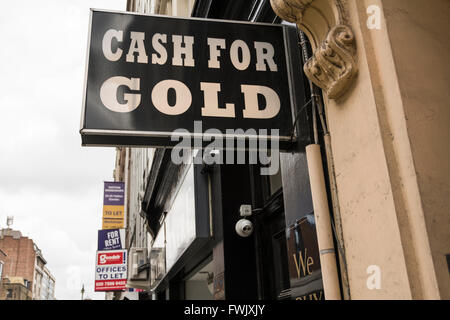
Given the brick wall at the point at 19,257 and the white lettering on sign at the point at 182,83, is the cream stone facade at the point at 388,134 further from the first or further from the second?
the brick wall at the point at 19,257

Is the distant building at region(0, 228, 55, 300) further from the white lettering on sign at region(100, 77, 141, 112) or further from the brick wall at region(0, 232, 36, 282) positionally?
the white lettering on sign at region(100, 77, 141, 112)

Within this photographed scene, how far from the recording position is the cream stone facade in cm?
226

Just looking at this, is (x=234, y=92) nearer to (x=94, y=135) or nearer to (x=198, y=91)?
(x=198, y=91)

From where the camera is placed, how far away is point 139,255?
14414mm

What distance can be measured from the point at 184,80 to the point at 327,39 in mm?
1223

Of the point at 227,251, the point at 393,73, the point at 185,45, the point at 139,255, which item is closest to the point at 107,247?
the point at 139,255

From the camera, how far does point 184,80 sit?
11.8 feet

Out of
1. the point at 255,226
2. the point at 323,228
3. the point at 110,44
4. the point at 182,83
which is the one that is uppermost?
the point at 110,44

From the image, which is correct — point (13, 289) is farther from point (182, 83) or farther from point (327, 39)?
point (327, 39)

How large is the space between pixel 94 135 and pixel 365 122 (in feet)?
6.10

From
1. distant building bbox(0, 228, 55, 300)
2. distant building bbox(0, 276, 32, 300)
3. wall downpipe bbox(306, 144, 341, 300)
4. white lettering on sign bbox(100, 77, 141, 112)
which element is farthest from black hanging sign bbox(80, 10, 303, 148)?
distant building bbox(0, 228, 55, 300)

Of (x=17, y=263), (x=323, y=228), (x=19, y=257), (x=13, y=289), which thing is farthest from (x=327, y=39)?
(x=17, y=263)

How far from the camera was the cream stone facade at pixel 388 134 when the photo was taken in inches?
88.8

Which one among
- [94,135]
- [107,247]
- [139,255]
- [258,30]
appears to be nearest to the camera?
[94,135]
